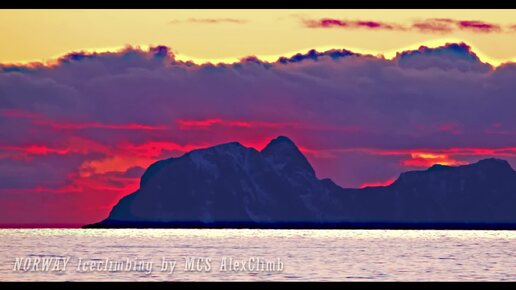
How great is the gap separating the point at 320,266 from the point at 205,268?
8.10m

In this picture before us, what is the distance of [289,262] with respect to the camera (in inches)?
3206
